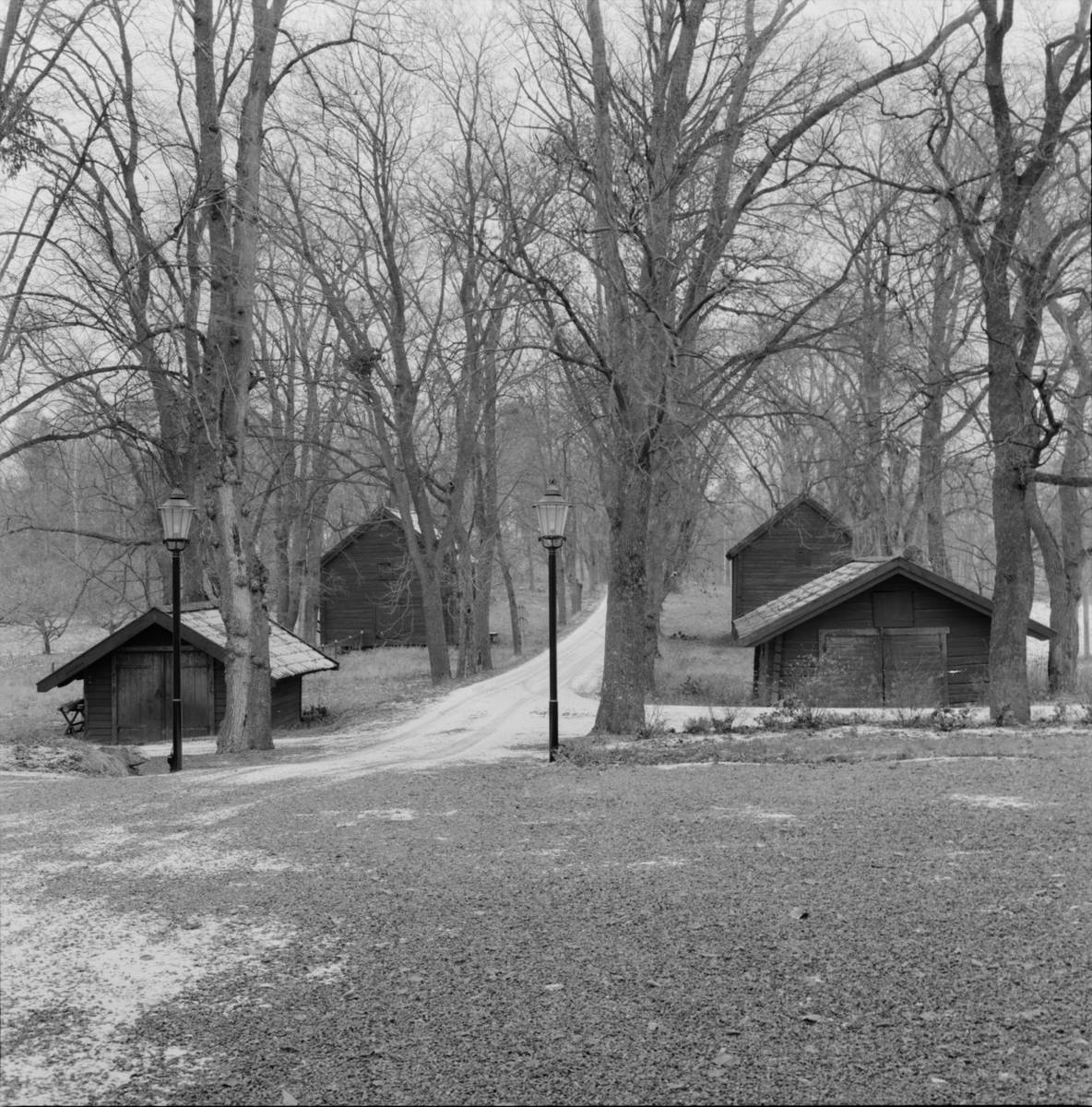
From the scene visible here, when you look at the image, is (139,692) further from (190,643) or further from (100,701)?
(190,643)

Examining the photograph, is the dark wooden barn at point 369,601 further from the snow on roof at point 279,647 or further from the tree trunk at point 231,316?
the tree trunk at point 231,316

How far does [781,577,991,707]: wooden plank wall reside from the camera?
24.6 m

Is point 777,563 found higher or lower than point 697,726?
higher

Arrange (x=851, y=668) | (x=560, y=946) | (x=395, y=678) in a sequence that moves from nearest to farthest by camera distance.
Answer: (x=560, y=946) < (x=851, y=668) < (x=395, y=678)

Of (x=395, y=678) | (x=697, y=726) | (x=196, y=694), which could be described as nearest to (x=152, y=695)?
(x=196, y=694)

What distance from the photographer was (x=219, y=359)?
16078 mm

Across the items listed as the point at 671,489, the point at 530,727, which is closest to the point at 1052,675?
the point at 671,489

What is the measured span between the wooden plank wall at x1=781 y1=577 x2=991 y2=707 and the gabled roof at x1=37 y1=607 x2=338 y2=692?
10.7m

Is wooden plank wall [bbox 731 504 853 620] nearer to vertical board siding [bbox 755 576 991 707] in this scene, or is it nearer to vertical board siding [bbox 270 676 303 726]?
vertical board siding [bbox 755 576 991 707]

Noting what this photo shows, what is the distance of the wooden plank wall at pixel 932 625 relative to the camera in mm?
24578

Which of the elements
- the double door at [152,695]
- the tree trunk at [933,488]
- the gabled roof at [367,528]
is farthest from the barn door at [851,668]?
the gabled roof at [367,528]

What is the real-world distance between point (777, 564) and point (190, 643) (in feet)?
87.1

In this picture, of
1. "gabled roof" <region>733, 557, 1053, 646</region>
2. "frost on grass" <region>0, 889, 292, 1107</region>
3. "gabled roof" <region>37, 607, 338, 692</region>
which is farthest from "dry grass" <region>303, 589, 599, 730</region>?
"frost on grass" <region>0, 889, 292, 1107</region>

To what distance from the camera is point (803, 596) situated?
25812mm
